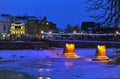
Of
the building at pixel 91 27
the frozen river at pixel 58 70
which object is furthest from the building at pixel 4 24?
the frozen river at pixel 58 70

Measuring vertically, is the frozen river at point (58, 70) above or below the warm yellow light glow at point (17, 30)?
below

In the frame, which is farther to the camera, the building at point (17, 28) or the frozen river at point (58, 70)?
the building at point (17, 28)

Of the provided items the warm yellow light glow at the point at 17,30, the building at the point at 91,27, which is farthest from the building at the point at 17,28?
→ the building at the point at 91,27

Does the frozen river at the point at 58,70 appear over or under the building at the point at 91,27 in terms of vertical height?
under

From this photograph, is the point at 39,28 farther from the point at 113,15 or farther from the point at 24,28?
the point at 113,15

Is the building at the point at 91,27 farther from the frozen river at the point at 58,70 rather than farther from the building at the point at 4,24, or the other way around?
the building at the point at 4,24

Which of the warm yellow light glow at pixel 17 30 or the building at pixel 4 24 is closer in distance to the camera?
the building at pixel 4 24

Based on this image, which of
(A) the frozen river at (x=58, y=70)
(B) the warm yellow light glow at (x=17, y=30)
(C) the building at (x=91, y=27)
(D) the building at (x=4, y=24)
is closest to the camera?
(A) the frozen river at (x=58, y=70)

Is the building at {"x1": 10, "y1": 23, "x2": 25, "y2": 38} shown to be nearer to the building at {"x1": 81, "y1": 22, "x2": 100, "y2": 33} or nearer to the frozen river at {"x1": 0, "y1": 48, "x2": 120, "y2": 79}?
the building at {"x1": 81, "y1": 22, "x2": 100, "y2": 33}

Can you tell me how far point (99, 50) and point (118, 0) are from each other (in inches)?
382

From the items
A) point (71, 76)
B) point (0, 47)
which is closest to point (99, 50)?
point (71, 76)

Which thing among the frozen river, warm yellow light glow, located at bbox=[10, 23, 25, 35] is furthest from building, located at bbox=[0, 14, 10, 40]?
the frozen river

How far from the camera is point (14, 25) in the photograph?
16025cm

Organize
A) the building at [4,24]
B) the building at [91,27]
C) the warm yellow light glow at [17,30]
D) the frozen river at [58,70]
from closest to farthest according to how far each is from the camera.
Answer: the frozen river at [58,70]
the building at [91,27]
the building at [4,24]
the warm yellow light glow at [17,30]
